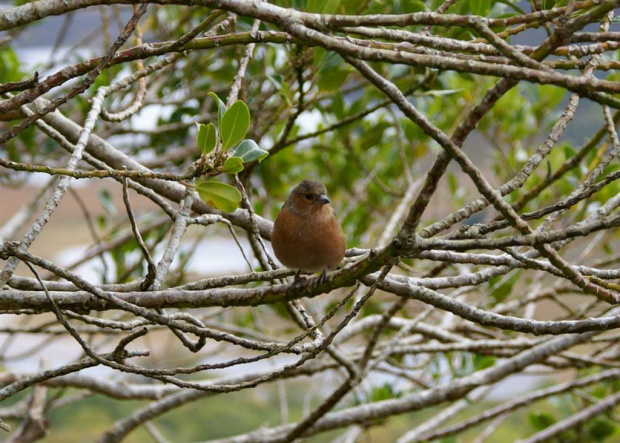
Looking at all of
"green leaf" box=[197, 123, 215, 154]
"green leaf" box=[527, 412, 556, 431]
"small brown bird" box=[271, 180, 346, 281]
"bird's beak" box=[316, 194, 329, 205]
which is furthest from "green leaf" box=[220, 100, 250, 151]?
"green leaf" box=[527, 412, 556, 431]

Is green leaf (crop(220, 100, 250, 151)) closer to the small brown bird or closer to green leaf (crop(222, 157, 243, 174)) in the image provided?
green leaf (crop(222, 157, 243, 174))

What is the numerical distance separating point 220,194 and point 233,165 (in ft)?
0.42

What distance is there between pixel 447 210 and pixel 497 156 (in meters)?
1.06

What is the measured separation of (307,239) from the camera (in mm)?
3385

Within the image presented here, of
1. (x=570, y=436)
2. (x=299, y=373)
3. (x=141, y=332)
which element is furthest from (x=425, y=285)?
(x=570, y=436)

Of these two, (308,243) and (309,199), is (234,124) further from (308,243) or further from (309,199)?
(309,199)

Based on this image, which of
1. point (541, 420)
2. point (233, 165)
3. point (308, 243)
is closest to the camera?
point (233, 165)

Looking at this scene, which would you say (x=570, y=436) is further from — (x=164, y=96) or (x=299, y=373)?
(x=164, y=96)

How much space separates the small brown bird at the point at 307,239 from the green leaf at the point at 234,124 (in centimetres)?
97

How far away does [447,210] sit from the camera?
697cm

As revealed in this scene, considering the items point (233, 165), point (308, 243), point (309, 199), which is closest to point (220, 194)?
point (233, 165)

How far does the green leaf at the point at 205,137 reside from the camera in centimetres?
239

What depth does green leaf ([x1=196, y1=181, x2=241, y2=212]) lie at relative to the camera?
2.40 m

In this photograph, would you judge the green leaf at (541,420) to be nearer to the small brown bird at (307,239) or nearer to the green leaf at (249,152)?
the small brown bird at (307,239)
